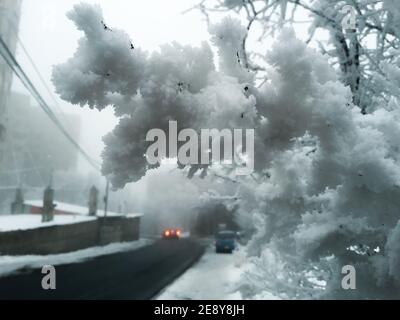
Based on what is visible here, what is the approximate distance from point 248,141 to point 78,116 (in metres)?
68.0

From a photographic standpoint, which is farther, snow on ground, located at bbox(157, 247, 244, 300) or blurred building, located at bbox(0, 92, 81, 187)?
blurred building, located at bbox(0, 92, 81, 187)

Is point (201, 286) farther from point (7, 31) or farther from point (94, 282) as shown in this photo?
point (7, 31)

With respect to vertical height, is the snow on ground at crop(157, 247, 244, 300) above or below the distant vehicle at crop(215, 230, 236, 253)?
below

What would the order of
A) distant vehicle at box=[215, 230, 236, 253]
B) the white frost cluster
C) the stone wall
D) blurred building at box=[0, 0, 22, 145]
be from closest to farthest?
1. the white frost cluster
2. the stone wall
3. distant vehicle at box=[215, 230, 236, 253]
4. blurred building at box=[0, 0, 22, 145]

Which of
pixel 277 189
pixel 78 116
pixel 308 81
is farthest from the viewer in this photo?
pixel 78 116

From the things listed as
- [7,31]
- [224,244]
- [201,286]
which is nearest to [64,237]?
[224,244]

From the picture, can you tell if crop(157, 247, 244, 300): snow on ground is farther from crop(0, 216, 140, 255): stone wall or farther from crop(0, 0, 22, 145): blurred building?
crop(0, 0, 22, 145): blurred building

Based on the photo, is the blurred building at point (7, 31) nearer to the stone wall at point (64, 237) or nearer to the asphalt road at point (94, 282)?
the stone wall at point (64, 237)

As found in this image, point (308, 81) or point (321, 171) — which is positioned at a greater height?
point (308, 81)

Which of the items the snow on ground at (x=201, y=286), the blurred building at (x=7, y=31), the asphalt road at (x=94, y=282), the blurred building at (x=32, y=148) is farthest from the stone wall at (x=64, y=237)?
the blurred building at (x=32, y=148)

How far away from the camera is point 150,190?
67.6 m

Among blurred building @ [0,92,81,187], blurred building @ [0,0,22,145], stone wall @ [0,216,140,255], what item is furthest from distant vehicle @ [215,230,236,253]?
blurred building @ [0,92,81,187]

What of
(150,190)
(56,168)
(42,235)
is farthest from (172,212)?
(42,235)
